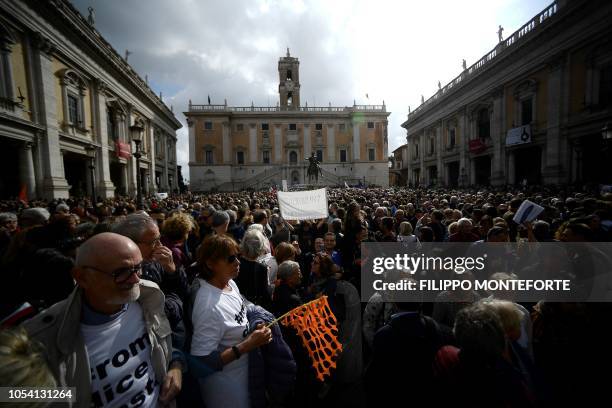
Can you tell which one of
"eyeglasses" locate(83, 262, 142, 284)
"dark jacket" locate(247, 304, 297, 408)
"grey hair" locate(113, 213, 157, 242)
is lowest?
"dark jacket" locate(247, 304, 297, 408)

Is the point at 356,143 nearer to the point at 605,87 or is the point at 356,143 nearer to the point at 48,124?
the point at 605,87

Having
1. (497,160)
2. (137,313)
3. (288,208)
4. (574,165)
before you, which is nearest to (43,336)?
(137,313)

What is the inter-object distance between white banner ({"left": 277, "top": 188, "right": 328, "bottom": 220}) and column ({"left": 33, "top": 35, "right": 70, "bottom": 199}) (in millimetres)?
13536

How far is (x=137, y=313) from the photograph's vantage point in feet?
5.72

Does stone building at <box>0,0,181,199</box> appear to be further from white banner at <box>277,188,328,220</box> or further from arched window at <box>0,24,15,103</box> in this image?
white banner at <box>277,188,328,220</box>

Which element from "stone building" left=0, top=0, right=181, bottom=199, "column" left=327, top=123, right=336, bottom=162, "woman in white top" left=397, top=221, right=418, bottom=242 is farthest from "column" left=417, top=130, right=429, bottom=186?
"woman in white top" left=397, top=221, right=418, bottom=242

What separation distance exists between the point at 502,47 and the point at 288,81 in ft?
124

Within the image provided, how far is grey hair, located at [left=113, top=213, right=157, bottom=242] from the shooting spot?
2220 millimetres

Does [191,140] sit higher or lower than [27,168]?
higher

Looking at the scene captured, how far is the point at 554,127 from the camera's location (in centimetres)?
1717

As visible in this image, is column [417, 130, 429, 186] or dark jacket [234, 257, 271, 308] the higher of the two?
column [417, 130, 429, 186]

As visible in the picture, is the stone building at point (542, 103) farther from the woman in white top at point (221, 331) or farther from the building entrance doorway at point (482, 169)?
the woman in white top at point (221, 331)

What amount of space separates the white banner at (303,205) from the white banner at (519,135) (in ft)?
63.0

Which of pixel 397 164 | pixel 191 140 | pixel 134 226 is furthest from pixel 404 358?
pixel 397 164
